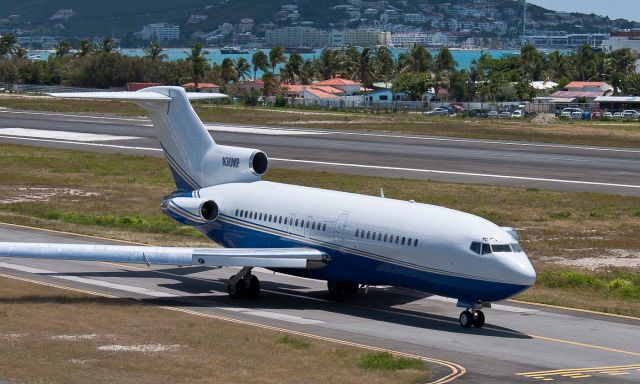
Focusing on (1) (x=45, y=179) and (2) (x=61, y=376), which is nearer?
(2) (x=61, y=376)

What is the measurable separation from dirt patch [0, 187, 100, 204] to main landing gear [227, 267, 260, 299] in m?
25.5

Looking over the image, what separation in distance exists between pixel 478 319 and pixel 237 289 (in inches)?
315

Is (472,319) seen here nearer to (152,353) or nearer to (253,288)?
(253,288)

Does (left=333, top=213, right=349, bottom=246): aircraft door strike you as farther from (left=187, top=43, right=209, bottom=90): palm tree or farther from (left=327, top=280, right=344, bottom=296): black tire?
(left=187, top=43, right=209, bottom=90): palm tree

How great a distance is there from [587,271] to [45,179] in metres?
36.5

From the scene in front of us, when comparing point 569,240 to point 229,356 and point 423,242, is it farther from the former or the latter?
point 229,356

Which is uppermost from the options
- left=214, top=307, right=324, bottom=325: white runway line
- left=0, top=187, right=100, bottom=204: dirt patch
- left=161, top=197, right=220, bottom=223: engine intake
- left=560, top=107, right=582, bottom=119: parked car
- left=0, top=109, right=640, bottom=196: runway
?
left=161, top=197, right=220, bottom=223: engine intake

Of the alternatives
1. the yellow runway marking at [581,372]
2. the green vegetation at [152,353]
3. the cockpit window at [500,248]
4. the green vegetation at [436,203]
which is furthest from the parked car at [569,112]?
the yellow runway marking at [581,372]

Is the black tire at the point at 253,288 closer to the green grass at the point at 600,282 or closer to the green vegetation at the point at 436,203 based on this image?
the green vegetation at the point at 436,203

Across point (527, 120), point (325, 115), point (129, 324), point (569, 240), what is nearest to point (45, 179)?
point (569, 240)

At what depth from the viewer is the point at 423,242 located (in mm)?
31891

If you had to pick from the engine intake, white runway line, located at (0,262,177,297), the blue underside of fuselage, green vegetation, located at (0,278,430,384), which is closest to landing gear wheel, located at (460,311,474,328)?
the blue underside of fuselage

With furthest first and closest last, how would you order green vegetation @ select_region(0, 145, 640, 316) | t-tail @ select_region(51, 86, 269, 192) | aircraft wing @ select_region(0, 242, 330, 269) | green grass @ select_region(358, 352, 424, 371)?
t-tail @ select_region(51, 86, 269, 192), green vegetation @ select_region(0, 145, 640, 316), aircraft wing @ select_region(0, 242, 330, 269), green grass @ select_region(358, 352, 424, 371)

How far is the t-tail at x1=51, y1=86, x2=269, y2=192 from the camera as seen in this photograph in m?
39.6
